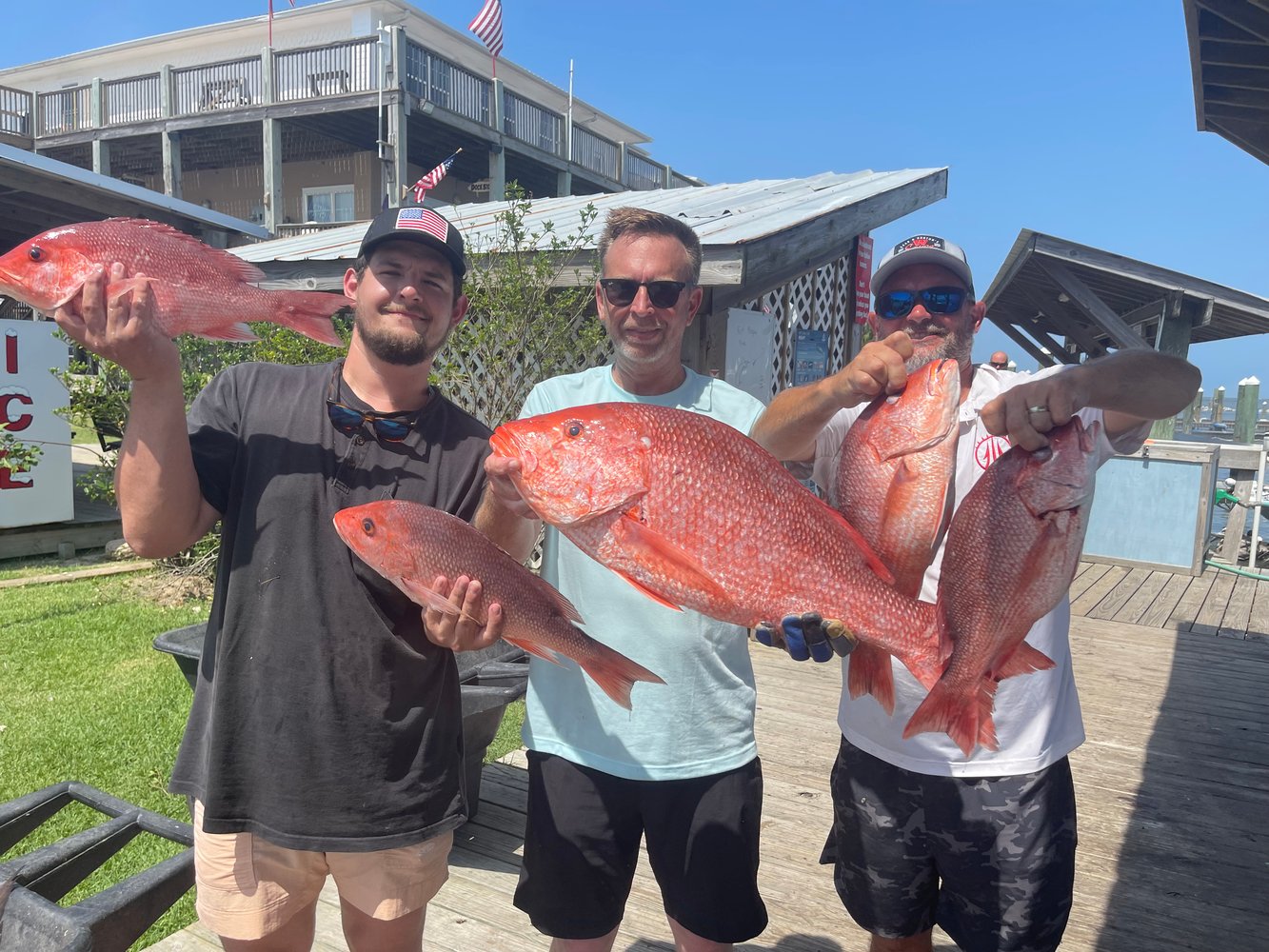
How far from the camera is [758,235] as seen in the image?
555 cm

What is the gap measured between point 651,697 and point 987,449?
1.10 metres

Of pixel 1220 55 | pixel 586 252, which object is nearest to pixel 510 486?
pixel 1220 55

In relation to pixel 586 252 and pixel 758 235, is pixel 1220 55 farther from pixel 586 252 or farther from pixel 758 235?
pixel 586 252

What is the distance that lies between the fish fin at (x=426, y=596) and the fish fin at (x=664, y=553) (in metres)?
0.47

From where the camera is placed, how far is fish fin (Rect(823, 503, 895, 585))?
4.75ft

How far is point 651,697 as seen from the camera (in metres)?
2.24

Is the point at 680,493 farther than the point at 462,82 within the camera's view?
No

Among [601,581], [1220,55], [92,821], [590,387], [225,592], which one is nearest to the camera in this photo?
[225,592]

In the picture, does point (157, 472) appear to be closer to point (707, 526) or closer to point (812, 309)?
point (707, 526)

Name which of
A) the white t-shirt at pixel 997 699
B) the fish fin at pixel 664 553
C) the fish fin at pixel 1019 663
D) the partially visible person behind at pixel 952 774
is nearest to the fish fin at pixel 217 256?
the fish fin at pixel 664 553

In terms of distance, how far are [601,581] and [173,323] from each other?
1.20m

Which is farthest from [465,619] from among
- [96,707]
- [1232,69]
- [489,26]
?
[489,26]

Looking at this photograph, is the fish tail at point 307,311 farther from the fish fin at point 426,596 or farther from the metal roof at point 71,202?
the metal roof at point 71,202

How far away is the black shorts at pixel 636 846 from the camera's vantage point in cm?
224
